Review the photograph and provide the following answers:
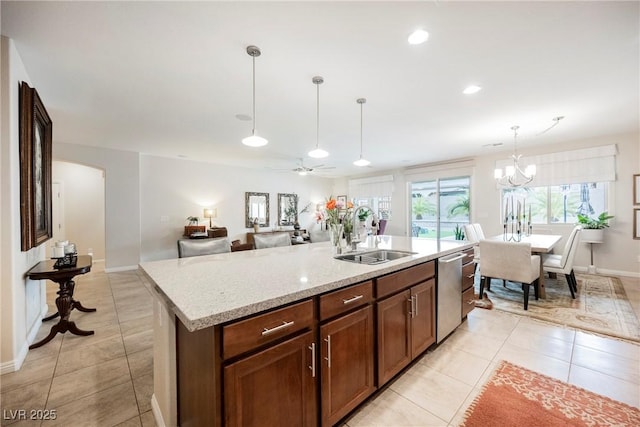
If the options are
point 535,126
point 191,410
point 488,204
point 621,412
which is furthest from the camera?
point 488,204

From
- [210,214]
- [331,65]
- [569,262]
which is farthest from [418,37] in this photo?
[210,214]

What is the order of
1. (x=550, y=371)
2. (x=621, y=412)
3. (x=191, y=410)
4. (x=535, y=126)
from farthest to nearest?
(x=535, y=126), (x=550, y=371), (x=621, y=412), (x=191, y=410)

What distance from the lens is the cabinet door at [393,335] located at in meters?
1.68

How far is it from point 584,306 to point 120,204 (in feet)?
26.5

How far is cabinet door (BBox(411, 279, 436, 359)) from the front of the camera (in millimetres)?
1974

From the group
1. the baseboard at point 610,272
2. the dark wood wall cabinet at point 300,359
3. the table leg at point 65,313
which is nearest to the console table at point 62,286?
the table leg at point 65,313

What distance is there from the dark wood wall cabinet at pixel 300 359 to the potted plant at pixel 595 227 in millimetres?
4935

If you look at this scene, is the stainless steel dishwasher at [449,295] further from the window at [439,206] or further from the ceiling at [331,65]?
the window at [439,206]

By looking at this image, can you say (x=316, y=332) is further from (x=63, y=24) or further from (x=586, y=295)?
(x=586, y=295)

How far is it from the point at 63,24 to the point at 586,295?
6528 mm

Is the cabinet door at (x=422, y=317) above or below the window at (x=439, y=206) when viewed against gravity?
below

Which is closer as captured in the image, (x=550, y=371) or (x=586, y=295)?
(x=550, y=371)

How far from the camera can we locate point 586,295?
12.0 feet

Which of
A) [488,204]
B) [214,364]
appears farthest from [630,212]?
[214,364]
